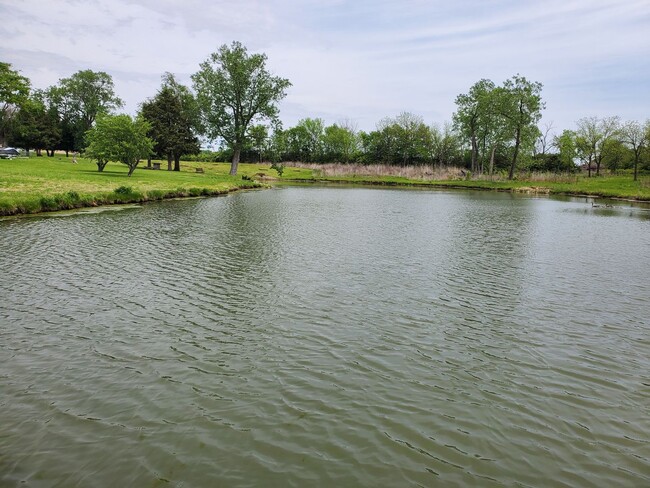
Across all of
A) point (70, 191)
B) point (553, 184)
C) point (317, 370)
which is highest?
point (553, 184)

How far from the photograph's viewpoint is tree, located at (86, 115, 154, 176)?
4415 centimetres

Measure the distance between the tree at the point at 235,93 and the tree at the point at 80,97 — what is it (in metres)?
39.9

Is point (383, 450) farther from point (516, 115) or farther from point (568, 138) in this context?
point (568, 138)

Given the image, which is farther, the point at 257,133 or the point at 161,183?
the point at 257,133

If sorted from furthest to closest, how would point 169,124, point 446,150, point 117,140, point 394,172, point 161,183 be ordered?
point 446,150 → point 394,172 → point 169,124 → point 117,140 → point 161,183

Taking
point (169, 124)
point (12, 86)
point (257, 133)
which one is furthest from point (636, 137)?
point (12, 86)

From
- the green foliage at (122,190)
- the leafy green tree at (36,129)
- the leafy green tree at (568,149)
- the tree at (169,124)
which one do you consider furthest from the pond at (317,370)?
the leafy green tree at (568,149)

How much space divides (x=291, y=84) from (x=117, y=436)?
229 feet

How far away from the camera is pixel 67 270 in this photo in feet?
44.5

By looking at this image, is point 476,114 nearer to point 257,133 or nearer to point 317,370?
point 257,133

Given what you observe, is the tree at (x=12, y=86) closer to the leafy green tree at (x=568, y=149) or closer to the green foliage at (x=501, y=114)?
→ the green foliage at (x=501, y=114)

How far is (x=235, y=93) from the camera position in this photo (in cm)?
6712

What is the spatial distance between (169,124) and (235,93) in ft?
41.6

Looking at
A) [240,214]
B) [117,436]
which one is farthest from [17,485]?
[240,214]
